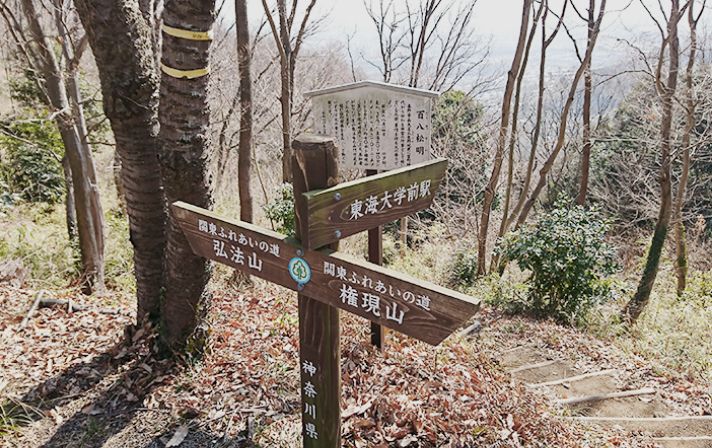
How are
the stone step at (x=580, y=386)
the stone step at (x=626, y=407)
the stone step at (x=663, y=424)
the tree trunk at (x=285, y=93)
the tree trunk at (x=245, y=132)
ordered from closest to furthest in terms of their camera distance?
1. the stone step at (x=663, y=424)
2. the stone step at (x=626, y=407)
3. the stone step at (x=580, y=386)
4. the tree trunk at (x=245, y=132)
5. the tree trunk at (x=285, y=93)

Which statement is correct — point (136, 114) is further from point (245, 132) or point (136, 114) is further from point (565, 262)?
point (565, 262)

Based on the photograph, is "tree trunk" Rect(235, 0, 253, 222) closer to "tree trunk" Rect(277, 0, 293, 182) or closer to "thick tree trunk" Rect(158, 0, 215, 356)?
"tree trunk" Rect(277, 0, 293, 182)

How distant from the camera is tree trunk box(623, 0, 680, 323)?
8.60m

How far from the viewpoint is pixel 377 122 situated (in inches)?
150

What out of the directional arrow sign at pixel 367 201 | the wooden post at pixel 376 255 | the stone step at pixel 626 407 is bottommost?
the stone step at pixel 626 407

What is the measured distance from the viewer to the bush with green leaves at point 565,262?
5836mm

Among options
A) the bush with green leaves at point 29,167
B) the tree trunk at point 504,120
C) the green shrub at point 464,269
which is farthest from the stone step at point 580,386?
the bush with green leaves at point 29,167

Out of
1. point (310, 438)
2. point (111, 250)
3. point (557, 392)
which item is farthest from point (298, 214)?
point (111, 250)

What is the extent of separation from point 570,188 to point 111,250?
1671 cm

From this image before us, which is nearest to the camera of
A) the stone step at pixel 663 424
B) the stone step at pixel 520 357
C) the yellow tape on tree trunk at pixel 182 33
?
the yellow tape on tree trunk at pixel 182 33

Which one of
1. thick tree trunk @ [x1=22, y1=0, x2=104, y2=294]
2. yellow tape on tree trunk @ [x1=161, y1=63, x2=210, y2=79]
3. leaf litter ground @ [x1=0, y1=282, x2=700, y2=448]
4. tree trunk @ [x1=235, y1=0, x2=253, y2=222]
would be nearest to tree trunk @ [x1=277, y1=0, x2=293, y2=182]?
tree trunk @ [x1=235, y1=0, x2=253, y2=222]

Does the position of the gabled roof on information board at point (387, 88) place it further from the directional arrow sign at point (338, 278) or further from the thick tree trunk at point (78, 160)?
the thick tree trunk at point (78, 160)

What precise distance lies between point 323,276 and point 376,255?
5.80 ft

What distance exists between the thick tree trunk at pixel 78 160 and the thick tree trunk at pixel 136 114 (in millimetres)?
2433
